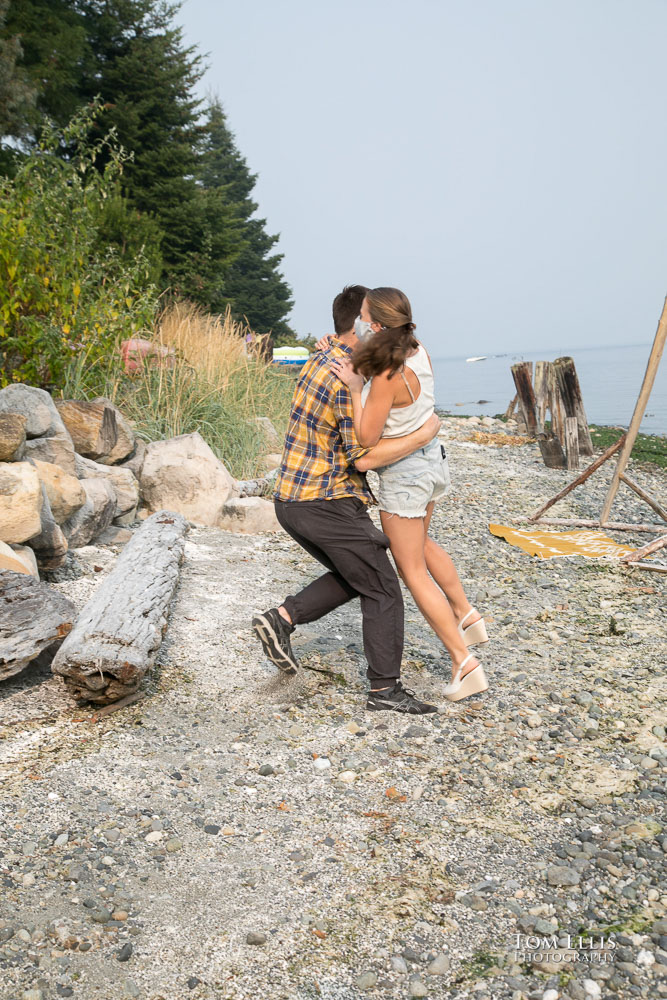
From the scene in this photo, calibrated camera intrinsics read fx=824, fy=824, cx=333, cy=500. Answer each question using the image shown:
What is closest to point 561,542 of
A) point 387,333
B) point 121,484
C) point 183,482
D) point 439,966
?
point 183,482

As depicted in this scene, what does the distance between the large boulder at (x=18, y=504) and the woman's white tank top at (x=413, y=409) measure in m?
2.26

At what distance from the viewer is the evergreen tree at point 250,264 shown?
34.8 m

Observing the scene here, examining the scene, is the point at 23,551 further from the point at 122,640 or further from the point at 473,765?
the point at 473,765

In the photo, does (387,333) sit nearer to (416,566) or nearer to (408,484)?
(408,484)

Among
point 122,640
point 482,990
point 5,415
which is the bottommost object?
point 482,990

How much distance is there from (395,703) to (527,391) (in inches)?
443

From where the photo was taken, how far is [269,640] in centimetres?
375

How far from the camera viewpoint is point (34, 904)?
2457 mm

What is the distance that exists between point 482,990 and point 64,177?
7850 millimetres

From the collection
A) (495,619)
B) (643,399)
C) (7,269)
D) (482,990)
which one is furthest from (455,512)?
(482,990)

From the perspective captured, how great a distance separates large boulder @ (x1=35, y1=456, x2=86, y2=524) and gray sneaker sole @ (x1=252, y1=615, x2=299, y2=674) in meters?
2.27

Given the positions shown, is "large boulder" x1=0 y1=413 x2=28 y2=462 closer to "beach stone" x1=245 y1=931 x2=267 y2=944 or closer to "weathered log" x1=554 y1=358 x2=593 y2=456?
"beach stone" x1=245 y1=931 x2=267 y2=944

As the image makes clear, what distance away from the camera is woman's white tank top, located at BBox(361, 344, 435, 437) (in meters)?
3.46

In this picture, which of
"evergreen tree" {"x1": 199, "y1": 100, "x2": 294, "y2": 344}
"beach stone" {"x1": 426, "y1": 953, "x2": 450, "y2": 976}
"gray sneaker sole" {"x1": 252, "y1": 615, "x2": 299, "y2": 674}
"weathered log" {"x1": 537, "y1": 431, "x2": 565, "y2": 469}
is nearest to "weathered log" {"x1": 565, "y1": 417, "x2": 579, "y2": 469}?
"weathered log" {"x1": 537, "y1": 431, "x2": 565, "y2": 469}
